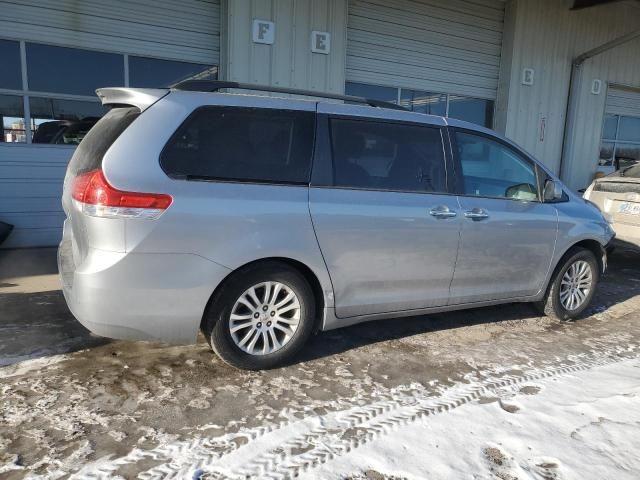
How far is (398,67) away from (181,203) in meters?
7.24

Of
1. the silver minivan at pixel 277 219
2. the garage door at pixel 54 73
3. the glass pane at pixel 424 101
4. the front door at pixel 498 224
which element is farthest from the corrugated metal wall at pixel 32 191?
the glass pane at pixel 424 101

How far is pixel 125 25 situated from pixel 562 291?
6.49 m

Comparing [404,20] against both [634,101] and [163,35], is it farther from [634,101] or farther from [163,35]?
[634,101]

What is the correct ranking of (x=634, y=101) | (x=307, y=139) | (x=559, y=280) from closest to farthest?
(x=307, y=139) < (x=559, y=280) < (x=634, y=101)

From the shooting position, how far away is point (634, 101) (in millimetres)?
12555

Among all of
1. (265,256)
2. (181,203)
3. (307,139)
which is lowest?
(265,256)

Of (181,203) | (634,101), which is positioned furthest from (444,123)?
(634,101)

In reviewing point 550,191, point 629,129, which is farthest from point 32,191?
point 629,129

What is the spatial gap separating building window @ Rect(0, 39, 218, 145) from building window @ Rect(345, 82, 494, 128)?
384 centimetres

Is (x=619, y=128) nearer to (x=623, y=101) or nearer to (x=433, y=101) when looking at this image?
(x=623, y=101)

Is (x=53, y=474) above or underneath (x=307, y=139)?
underneath

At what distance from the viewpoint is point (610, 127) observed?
12336 millimetres

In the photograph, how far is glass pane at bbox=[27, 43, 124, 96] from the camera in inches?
258

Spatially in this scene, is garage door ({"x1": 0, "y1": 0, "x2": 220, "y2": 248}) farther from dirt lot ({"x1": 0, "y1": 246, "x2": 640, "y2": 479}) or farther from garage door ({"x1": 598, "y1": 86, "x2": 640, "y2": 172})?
garage door ({"x1": 598, "y1": 86, "x2": 640, "y2": 172})
